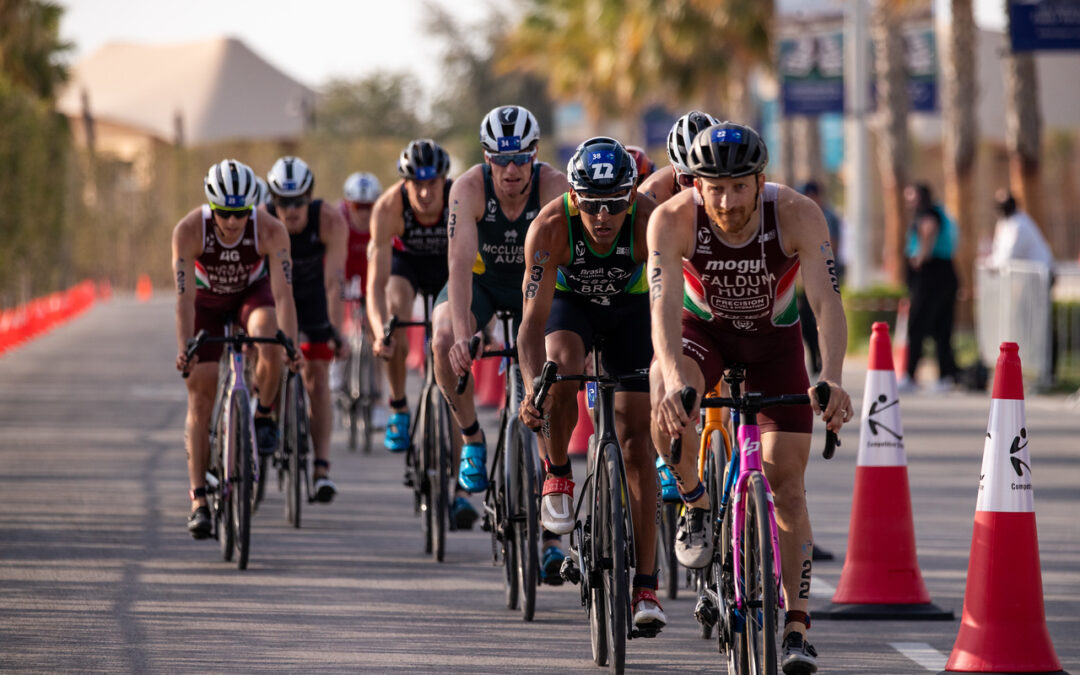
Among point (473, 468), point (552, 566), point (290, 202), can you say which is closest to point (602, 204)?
point (552, 566)

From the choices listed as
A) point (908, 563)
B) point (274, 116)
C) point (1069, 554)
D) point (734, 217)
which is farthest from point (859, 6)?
point (274, 116)

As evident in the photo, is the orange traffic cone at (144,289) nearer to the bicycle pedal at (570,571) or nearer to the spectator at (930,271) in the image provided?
the spectator at (930,271)

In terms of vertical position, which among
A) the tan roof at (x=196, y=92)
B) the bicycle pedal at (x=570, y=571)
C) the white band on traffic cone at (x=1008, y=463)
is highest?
the tan roof at (x=196, y=92)

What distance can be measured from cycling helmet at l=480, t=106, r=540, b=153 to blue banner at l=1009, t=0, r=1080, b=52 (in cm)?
1213

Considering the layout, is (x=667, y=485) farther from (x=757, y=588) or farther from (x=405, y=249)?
(x=405, y=249)

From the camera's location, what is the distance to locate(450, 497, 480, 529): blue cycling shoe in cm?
963

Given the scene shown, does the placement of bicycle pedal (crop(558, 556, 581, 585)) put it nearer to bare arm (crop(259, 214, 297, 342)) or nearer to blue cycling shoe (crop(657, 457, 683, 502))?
blue cycling shoe (crop(657, 457, 683, 502))

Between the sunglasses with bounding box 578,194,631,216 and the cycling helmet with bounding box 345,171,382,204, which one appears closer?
the sunglasses with bounding box 578,194,631,216

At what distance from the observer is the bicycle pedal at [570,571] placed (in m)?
7.40

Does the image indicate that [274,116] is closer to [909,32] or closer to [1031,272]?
[909,32]

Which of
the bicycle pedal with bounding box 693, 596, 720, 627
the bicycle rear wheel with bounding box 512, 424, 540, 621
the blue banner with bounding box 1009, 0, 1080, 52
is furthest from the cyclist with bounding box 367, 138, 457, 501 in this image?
the blue banner with bounding box 1009, 0, 1080, 52

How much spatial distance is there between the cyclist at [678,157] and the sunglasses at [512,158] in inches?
24.0

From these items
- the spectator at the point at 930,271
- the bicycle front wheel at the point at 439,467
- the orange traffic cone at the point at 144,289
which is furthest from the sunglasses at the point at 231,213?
the orange traffic cone at the point at 144,289

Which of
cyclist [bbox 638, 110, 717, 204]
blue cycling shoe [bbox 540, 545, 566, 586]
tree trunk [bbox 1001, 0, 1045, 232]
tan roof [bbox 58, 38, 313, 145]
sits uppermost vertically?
tan roof [bbox 58, 38, 313, 145]
